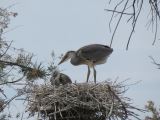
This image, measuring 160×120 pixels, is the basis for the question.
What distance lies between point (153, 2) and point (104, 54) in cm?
541

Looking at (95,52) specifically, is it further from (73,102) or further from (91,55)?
(73,102)

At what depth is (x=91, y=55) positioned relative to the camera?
8.04 metres

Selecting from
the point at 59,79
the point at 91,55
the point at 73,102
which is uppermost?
the point at 91,55

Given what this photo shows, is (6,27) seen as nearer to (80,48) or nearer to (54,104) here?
(80,48)

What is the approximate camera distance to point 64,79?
757 cm

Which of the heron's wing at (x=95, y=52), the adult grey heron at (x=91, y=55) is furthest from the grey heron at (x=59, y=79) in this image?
the heron's wing at (x=95, y=52)

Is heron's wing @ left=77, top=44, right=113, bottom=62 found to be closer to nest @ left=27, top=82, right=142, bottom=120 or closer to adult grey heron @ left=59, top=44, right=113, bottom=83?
adult grey heron @ left=59, top=44, right=113, bottom=83

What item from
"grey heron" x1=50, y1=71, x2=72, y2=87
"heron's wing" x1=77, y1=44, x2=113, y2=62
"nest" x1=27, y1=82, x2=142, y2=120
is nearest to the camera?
"nest" x1=27, y1=82, x2=142, y2=120

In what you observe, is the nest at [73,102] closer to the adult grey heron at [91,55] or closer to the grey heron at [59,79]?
the grey heron at [59,79]

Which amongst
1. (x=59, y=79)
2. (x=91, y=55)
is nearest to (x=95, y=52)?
(x=91, y=55)

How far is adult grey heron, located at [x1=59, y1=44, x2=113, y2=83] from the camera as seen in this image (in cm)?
796

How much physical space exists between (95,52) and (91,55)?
0.33ft

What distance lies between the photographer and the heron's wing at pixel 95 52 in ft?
26.1

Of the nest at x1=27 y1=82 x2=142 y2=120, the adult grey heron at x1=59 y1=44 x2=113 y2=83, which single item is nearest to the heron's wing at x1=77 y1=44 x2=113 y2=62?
the adult grey heron at x1=59 y1=44 x2=113 y2=83
